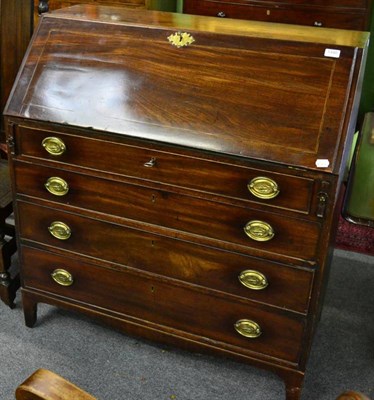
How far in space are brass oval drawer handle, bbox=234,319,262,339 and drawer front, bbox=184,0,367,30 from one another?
87.4 inches

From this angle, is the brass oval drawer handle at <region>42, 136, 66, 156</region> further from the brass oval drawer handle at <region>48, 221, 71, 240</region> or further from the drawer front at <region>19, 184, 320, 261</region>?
the brass oval drawer handle at <region>48, 221, 71, 240</region>

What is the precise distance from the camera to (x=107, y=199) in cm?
176

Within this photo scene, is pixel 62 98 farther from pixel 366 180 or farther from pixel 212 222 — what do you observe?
pixel 366 180

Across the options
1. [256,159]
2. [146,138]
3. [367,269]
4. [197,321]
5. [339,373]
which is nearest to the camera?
[256,159]

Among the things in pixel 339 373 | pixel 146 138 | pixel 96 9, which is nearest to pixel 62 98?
pixel 146 138

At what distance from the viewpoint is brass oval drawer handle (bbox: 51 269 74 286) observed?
1967mm

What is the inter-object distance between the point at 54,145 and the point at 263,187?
0.68m

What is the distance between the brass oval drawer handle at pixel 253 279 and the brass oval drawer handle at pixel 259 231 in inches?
4.7

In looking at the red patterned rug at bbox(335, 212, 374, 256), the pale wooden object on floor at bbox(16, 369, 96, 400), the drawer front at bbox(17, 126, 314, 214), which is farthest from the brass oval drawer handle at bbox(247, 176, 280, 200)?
the red patterned rug at bbox(335, 212, 374, 256)

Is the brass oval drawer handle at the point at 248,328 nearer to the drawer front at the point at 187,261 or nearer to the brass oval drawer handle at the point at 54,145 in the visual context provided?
→ the drawer front at the point at 187,261

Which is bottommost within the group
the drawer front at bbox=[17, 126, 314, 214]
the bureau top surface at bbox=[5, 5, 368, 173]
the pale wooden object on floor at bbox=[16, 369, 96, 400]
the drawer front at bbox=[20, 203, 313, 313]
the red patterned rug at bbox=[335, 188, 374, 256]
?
the red patterned rug at bbox=[335, 188, 374, 256]

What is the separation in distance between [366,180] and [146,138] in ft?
2.72

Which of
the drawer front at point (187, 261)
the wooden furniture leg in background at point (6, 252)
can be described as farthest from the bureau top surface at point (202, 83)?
the wooden furniture leg in background at point (6, 252)

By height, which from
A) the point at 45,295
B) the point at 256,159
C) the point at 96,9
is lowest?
the point at 45,295
